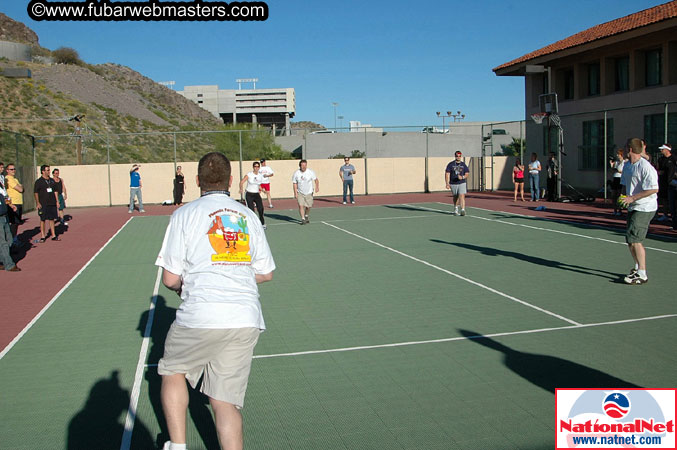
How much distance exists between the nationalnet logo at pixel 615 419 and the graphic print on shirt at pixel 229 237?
2175mm

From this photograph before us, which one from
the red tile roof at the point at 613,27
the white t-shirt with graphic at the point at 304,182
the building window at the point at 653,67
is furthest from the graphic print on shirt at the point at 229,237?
the building window at the point at 653,67

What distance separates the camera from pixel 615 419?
4051 millimetres

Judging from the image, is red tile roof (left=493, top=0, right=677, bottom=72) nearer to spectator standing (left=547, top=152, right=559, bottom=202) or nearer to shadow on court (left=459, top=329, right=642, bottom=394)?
spectator standing (left=547, top=152, right=559, bottom=202)

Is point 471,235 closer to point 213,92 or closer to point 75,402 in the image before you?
point 75,402

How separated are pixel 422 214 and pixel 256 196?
6.15 meters

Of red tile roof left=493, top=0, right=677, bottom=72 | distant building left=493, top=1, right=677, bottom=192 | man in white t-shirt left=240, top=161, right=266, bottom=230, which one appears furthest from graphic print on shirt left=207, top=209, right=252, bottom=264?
red tile roof left=493, top=0, right=677, bottom=72

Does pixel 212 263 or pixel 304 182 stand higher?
pixel 304 182

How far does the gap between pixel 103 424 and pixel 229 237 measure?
218 cm

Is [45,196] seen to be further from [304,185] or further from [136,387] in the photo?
[136,387]

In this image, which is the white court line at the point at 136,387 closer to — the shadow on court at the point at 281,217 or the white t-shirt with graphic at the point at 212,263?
the white t-shirt with graphic at the point at 212,263

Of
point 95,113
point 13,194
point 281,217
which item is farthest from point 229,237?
point 95,113

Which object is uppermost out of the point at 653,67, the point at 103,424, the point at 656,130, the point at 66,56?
the point at 66,56

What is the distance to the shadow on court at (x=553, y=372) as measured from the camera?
17.9 feet

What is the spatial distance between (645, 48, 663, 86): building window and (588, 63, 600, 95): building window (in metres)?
2.87
